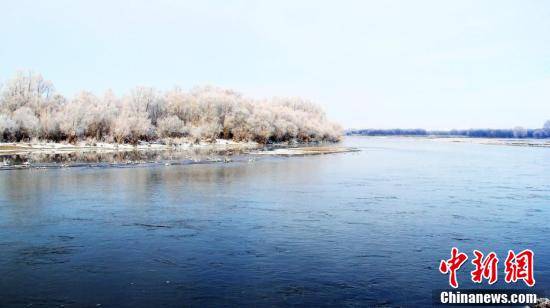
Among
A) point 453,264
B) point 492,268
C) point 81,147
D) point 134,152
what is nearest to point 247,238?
point 453,264

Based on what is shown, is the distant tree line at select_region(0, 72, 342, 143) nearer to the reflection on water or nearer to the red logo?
the reflection on water

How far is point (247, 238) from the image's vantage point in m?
15.6

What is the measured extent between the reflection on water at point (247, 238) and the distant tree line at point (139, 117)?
55.4m

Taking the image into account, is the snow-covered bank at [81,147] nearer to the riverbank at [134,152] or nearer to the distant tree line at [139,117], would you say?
the riverbank at [134,152]

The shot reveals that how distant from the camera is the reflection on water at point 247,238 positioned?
10.8m

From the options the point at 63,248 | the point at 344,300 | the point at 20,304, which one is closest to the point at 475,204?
the point at 344,300

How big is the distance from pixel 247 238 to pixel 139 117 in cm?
7886

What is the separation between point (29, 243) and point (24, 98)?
3389 inches

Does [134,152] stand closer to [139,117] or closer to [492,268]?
[139,117]

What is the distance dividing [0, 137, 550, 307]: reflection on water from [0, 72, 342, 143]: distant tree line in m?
55.4

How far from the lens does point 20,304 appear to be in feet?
32.2

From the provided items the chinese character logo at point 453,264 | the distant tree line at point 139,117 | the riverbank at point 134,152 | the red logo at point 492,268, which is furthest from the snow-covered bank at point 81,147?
the red logo at point 492,268

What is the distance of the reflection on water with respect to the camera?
10797mm

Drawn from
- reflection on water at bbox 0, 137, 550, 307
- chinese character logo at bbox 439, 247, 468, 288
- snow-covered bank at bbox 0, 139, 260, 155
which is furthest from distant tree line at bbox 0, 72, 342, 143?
chinese character logo at bbox 439, 247, 468, 288
